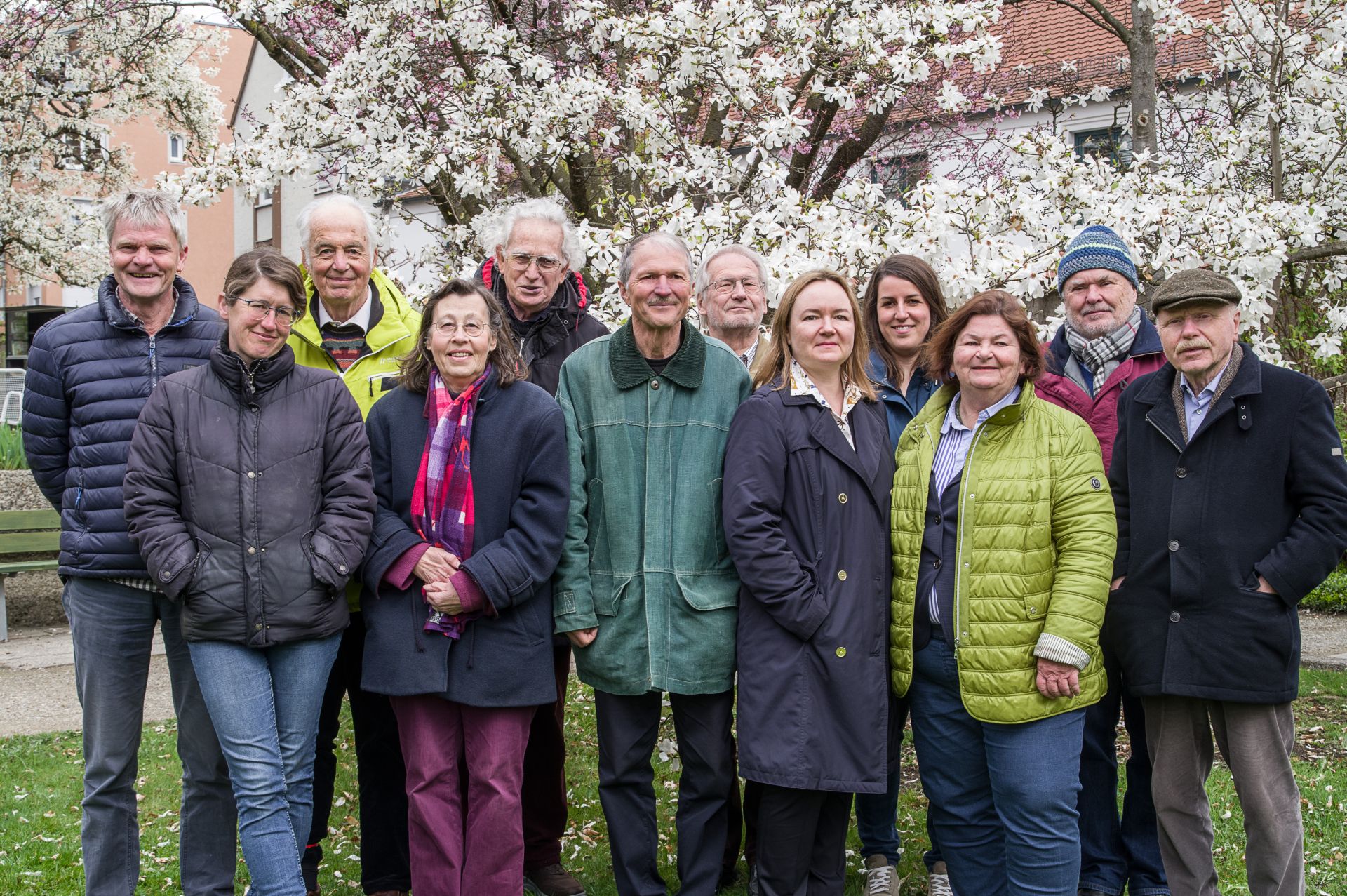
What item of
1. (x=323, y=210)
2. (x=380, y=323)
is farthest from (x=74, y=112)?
(x=380, y=323)

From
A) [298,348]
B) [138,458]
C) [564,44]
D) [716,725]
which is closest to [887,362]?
[716,725]

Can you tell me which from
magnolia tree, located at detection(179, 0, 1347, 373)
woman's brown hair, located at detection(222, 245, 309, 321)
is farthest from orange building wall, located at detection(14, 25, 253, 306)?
woman's brown hair, located at detection(222, 245, 309, 321)

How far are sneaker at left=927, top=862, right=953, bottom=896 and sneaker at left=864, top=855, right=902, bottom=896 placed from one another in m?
0.12

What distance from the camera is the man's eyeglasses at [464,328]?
146 inches

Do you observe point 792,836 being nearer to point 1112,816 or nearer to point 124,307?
point 1112,816

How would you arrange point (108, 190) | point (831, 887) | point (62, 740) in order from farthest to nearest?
1. point (108, 190)
2. point (62, 740)
3. point (831, 887)

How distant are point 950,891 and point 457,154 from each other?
5.25 metres

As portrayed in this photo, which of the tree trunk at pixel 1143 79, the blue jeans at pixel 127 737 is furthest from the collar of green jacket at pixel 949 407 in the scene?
the tree trunk at pixel 1143 79

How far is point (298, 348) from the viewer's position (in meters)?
4.05

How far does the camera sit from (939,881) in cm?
411

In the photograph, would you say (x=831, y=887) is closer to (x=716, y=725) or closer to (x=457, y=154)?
(x=716, y=725)

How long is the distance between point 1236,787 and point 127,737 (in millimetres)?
3599

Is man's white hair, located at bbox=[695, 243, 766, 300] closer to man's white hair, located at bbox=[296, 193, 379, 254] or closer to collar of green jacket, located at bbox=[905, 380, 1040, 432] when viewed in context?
collar of green jacket, located at bbox=[905, 380, 1040, 432]

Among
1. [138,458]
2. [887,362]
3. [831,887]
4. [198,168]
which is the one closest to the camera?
[138,458]
